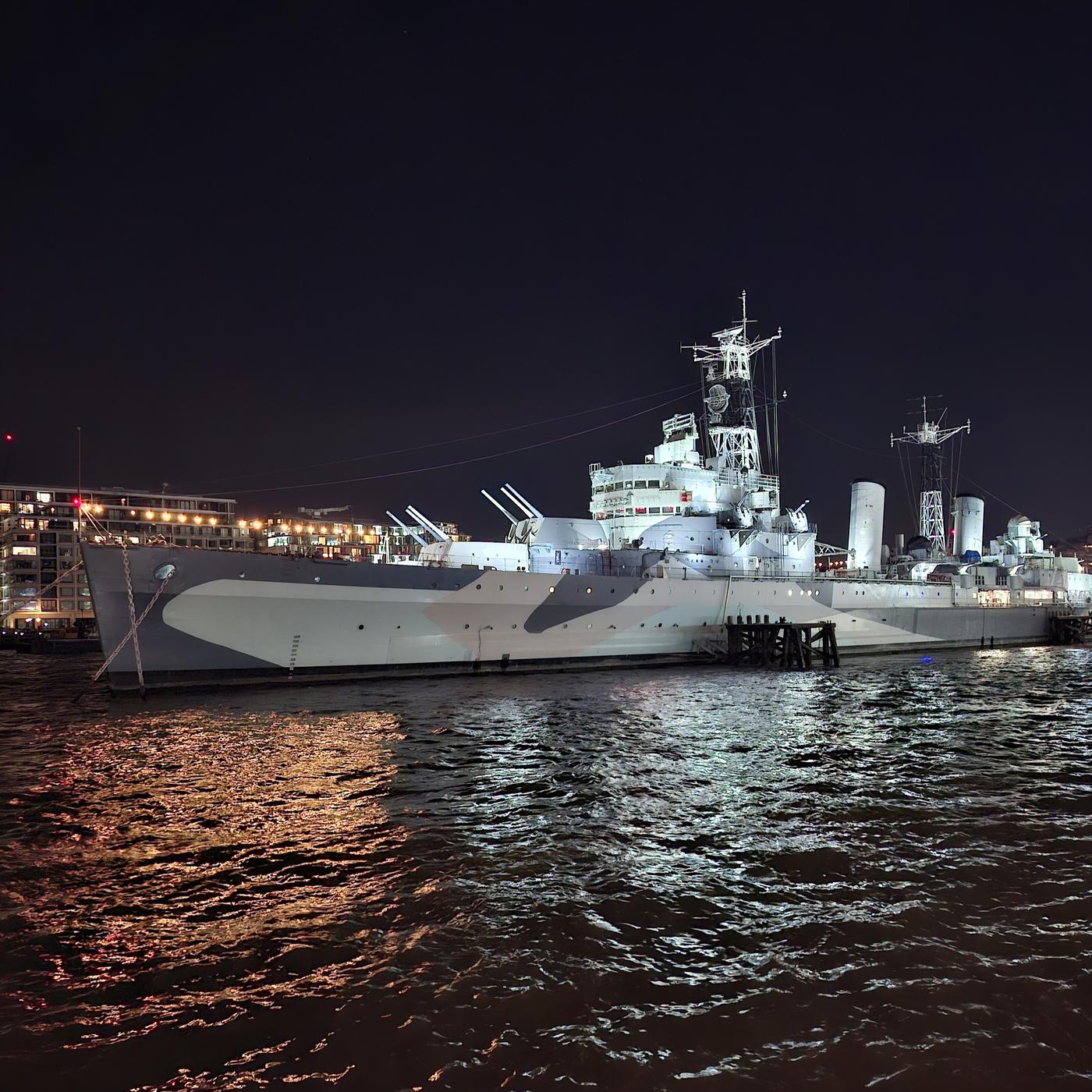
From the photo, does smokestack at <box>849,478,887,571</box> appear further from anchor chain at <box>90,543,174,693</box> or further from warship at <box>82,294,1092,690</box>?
anchor chain at <box>90,543,174,693</box>

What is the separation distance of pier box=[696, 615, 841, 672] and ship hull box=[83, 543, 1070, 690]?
0.57m

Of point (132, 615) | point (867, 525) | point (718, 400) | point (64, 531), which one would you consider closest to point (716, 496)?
point (718, 400)

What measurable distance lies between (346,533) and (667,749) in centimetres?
8012

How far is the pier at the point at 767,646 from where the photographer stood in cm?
2692

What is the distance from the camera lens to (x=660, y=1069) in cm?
429

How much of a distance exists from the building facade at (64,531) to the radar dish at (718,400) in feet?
138

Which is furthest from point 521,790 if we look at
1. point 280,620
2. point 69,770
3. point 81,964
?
point 280,620

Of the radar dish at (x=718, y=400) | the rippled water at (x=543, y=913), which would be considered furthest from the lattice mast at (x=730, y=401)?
the rippled water at (x=543, y=913)

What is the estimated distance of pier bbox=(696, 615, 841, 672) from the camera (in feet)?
88.3

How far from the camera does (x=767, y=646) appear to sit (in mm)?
27141

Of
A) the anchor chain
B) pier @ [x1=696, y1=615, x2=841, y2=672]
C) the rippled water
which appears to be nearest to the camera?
the rippled water

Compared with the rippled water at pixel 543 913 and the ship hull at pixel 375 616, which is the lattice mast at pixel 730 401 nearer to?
the ship hull at pixel 375 616

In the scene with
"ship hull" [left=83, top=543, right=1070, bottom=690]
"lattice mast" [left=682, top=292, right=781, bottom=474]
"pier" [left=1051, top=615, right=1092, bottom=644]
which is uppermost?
"lattice mast" [left=682, top=292, right=781, bottom=474]

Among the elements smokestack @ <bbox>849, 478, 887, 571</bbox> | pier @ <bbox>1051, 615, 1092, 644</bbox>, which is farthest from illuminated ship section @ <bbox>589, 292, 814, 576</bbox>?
pier @ <bbox>1051, 615, 1092, 644</bbox>
